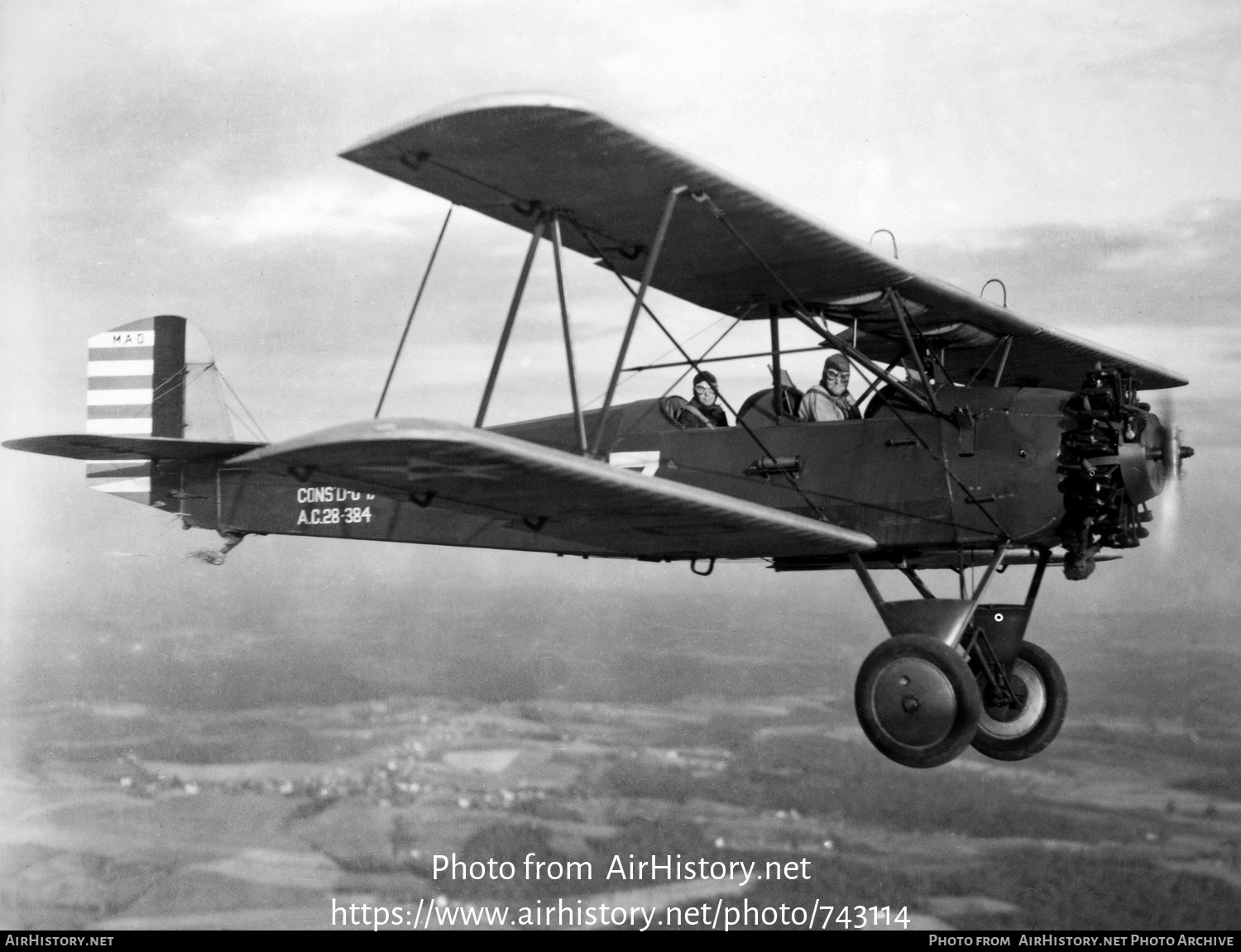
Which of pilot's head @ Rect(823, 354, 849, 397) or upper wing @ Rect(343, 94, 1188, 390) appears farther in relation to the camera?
pilot's head @ Rect(823, 354, 849, 397)

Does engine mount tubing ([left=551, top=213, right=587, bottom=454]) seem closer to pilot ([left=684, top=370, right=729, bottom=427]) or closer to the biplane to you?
the biplane

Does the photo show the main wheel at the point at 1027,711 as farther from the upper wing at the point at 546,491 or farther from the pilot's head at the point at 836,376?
the pilot's head at the point at 836,376

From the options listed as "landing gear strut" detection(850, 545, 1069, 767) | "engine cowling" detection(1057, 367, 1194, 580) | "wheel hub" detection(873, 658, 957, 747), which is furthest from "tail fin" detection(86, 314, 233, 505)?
"engine cowling" detection(1057, 367, 1194, 580)

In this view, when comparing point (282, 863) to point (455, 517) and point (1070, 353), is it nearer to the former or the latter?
point (455, 517)

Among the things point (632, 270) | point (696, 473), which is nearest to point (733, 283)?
point (632, 270)

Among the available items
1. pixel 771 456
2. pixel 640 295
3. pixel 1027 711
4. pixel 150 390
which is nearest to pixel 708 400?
pixel 771 456
